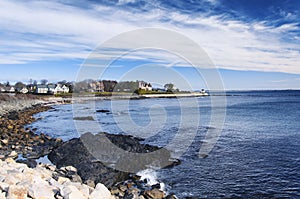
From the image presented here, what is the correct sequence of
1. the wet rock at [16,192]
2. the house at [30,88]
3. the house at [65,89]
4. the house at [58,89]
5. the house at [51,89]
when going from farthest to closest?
the house at [65,89]
the house at [30,88]
the house at [58,89]
the house at [51,89]
the wet rock at [16,192]

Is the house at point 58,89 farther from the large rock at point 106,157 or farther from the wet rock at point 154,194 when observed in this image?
the wet rock at point 154,194

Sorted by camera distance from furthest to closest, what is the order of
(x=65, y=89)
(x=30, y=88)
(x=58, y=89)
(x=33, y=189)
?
(x=30, y=88)
(x=65, y=89)
(x=58, y=89)
(x=33, y=189)

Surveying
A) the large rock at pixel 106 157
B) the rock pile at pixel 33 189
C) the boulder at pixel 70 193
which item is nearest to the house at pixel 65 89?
the large rock at pixel 106 157

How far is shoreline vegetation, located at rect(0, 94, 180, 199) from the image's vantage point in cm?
613

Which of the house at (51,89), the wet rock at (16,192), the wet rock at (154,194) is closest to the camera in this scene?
the wet rock at (16,192)

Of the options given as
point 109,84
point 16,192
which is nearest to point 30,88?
point 109,84

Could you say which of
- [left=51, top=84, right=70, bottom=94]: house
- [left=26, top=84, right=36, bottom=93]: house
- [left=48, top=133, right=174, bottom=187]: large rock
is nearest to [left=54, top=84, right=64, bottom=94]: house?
[left=51, top=84, right=70, bottom=94]: house

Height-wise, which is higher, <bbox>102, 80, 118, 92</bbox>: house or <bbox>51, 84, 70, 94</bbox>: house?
<bbox>102, 80, 118, 92</bbox>: house

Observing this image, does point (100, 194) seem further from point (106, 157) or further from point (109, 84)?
point (109, 84)

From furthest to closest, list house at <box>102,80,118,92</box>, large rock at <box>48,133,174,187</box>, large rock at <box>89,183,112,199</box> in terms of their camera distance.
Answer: house at <box>102,80,118,92</box> → large rock at <box>48,133,174,187</box> → large rock at <box>89,183,112,199</box>

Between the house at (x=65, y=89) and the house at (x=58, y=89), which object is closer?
the house at (x=58, y=89)

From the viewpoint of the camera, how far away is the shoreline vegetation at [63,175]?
613 cm

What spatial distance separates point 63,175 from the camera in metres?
9.49

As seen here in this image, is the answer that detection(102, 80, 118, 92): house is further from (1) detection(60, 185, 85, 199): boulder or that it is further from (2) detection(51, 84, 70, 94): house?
(1) detection(60, 185, 85, 199): boulder
